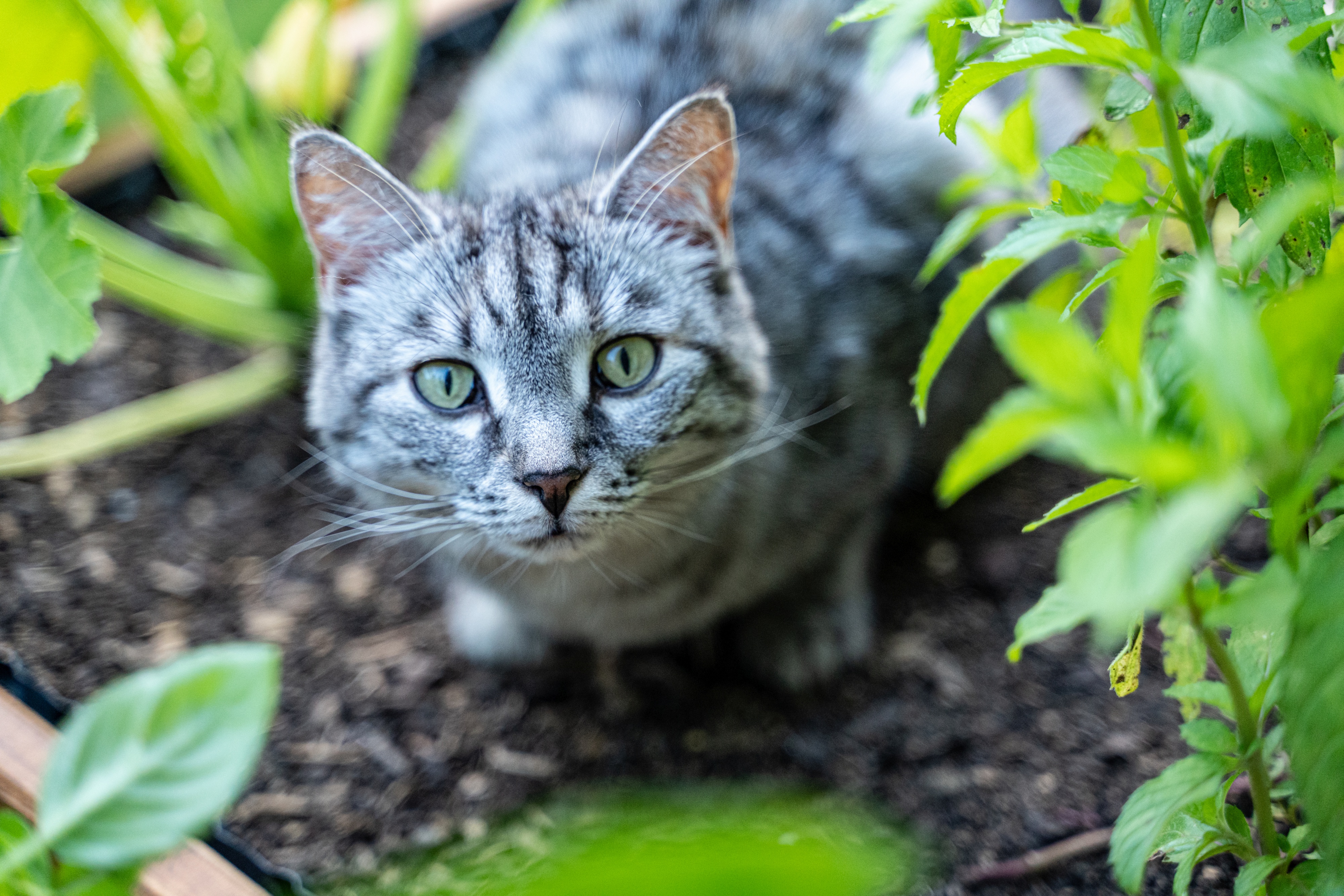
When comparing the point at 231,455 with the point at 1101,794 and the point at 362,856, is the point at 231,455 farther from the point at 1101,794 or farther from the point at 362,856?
the point at 1101,794

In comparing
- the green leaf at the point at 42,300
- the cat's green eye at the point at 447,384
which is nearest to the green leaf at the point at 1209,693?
the cat's green eye at the point at 447,384

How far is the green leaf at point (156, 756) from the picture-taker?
749 mm

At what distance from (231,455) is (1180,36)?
6.28ft

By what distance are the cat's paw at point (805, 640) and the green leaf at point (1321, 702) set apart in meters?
1.13

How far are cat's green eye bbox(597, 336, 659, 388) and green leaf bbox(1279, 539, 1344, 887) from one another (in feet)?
2.86

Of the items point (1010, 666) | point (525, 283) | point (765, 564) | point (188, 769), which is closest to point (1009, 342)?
point (188, 769)

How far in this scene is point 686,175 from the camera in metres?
1.42

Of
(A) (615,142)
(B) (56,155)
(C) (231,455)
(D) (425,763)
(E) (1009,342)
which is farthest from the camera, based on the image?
(C) (231,455)

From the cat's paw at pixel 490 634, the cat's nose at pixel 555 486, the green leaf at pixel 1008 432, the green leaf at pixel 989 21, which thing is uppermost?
Answer: the green leaf at pixel 989 21

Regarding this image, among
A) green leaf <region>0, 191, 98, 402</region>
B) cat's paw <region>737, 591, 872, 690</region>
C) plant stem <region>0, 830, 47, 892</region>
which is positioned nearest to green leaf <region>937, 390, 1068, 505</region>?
plant stem <region>0, 830, 47, 892</region>

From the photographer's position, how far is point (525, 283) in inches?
53.4

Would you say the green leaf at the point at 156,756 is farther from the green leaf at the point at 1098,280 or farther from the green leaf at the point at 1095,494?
the green leaf at the point at 1098,280

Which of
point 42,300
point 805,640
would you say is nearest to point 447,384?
point 42,300

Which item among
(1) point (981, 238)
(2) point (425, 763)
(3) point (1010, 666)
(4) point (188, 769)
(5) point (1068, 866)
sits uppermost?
(1) point (981, 238)
